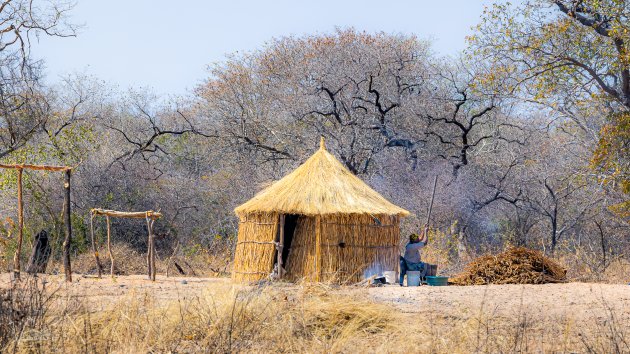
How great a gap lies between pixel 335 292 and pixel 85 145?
40.9 feet

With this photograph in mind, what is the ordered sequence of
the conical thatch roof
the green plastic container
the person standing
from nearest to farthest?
the green plastic container
the conical thatch roof
the person standing

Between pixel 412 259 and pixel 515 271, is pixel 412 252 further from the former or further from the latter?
pixel 515 271

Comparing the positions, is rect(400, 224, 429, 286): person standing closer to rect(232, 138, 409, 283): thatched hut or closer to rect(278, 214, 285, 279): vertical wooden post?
rect(232, 138, 409, 283): thatched hut

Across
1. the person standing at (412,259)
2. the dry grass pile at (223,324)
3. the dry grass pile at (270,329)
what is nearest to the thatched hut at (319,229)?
the person standing at (412,259)

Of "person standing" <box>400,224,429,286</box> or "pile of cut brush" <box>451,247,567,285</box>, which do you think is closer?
"pile of cut brush" <box>451,247,567,285</box>

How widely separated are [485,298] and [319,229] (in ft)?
10.3

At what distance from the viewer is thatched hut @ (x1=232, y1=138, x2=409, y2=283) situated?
1188 centimetres

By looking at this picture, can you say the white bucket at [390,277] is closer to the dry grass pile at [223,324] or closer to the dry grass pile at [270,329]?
the dry grass pile at [270,329]

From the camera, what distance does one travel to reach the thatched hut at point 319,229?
39.0ft

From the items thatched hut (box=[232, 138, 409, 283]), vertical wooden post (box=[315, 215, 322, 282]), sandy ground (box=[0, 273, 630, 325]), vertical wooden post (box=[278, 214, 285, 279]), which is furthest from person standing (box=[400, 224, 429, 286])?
vertical wooden post (box=[278, 214, 285, 279])

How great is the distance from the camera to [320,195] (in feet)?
39.3

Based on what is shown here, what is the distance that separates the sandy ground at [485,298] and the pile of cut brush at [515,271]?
0.59 meters

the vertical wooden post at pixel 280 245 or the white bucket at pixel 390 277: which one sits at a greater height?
→ the vertical wooden post at pixel 280 245

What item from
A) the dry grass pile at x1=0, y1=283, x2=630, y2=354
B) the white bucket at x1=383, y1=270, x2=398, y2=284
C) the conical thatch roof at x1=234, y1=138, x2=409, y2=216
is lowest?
the dry grass pile at x1=0, y1=283, x2=630, y2=354
